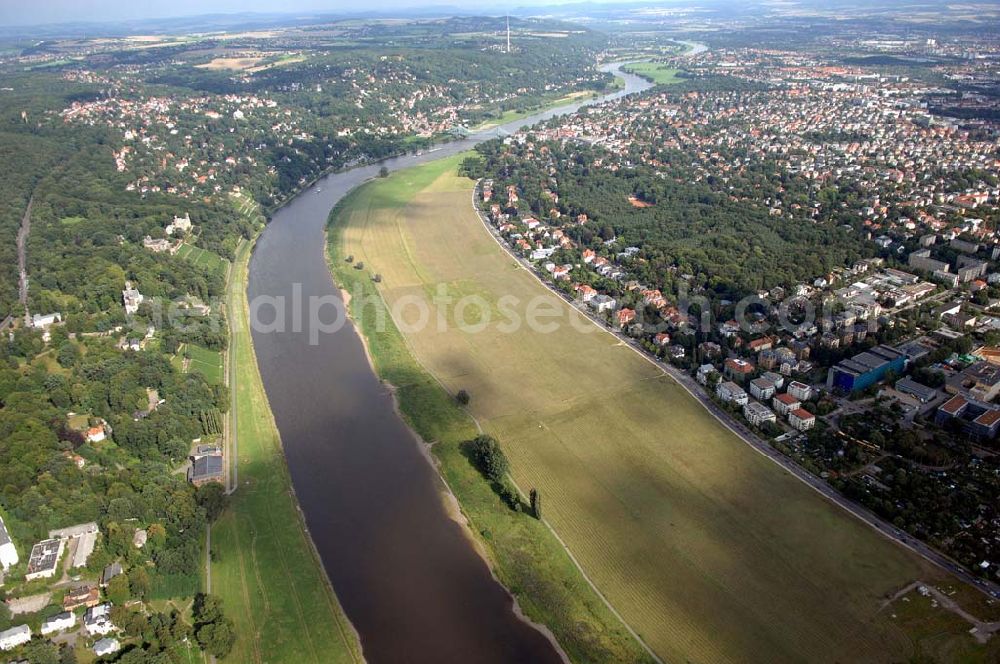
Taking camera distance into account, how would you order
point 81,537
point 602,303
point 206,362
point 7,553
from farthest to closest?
point 602,303 → point 206,362 → point 81,537 → point 7,553

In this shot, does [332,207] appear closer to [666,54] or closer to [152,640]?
[152,640]

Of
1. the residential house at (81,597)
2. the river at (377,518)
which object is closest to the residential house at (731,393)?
the river at (377,518)

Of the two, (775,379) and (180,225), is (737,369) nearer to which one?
(775,379)

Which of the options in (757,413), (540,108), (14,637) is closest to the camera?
(14,637)

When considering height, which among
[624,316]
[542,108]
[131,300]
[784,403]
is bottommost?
[784,403]

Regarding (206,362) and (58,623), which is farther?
(206,362)

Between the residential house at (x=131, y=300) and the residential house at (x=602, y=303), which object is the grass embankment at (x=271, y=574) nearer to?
the residential house at (x=131, y=300)

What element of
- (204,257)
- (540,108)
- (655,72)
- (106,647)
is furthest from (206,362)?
(655,72)
